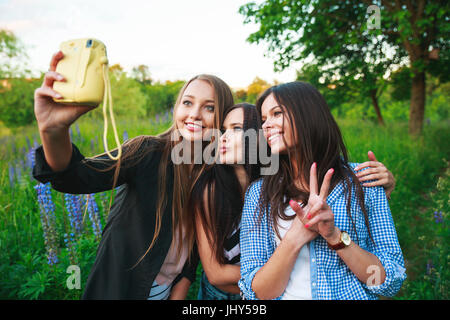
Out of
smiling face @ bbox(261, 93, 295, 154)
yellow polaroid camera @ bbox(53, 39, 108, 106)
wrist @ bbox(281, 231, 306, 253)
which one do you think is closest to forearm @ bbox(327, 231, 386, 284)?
wrist @ bbox(281, 231, 306, 253)

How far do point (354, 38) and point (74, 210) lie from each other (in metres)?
7.24

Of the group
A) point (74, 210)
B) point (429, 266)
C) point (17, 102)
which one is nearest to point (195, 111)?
point (74, 210)

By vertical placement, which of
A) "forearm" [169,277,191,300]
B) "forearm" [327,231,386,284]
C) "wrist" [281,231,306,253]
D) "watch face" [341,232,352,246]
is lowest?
"forearm" [169,277,191,300]

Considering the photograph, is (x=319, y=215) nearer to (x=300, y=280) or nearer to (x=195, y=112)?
(x=300, y=280)

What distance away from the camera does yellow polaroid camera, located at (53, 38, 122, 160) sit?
100cm

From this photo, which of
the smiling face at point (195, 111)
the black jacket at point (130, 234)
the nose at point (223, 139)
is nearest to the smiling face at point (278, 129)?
the nose at point (223, 139)

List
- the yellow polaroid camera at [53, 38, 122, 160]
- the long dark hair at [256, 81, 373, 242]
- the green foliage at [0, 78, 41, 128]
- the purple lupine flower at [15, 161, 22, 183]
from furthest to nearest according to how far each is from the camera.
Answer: the green foliage at [0, 78, 41, 128] → the purple lupine flower at [15, 161, 22, 183] → the long dark hair at [256, 81, 373, 242] → the yellow polaroid camera at [53, 38, 122, 160]

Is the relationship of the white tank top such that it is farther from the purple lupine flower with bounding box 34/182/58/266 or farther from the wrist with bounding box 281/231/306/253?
the purple lupine flower with bounding box 34/182/58/266

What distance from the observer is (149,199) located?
1.70 metres

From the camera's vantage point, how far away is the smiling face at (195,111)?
5.81 feet

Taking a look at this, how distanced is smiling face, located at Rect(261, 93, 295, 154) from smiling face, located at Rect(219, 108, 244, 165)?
0.81 ft
